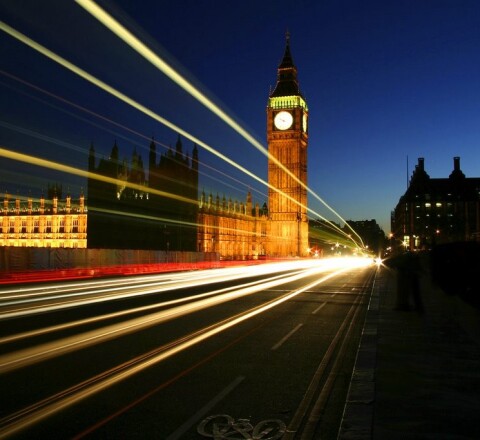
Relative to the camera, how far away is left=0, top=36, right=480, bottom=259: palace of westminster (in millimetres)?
93750

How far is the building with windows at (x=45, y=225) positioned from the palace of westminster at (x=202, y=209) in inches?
7.1

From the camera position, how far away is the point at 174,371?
902cm

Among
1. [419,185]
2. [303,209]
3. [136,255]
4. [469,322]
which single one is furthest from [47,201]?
[469,322]

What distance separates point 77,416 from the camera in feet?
21.5

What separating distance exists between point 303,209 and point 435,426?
12434 cm

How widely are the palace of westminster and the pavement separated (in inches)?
2240

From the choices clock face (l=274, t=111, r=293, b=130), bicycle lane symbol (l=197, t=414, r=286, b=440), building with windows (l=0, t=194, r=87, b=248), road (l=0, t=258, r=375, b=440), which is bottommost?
bicycle lane symbol (l=197, t=414, r=286, b=440)

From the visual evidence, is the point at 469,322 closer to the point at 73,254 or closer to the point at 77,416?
the point at 77,416

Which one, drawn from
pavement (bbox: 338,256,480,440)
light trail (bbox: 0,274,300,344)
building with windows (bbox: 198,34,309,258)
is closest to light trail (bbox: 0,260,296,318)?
light trail (bbox: 0,274,300,344)

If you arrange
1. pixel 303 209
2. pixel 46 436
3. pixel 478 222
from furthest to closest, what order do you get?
pixel 303 209 → pixel 478 222 → pixel 46 436

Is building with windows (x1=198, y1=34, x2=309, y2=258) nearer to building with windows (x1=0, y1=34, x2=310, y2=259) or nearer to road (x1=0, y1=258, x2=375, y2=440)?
building with windows (x1=0, y1=34, x2=310, y2=259)

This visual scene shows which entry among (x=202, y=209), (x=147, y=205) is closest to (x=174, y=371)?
(x=147, y=205)

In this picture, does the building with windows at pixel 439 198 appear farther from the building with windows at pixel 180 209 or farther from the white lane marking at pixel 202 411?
the white lane marking at pixel 202 411

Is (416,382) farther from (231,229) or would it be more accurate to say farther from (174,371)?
(231,229)
